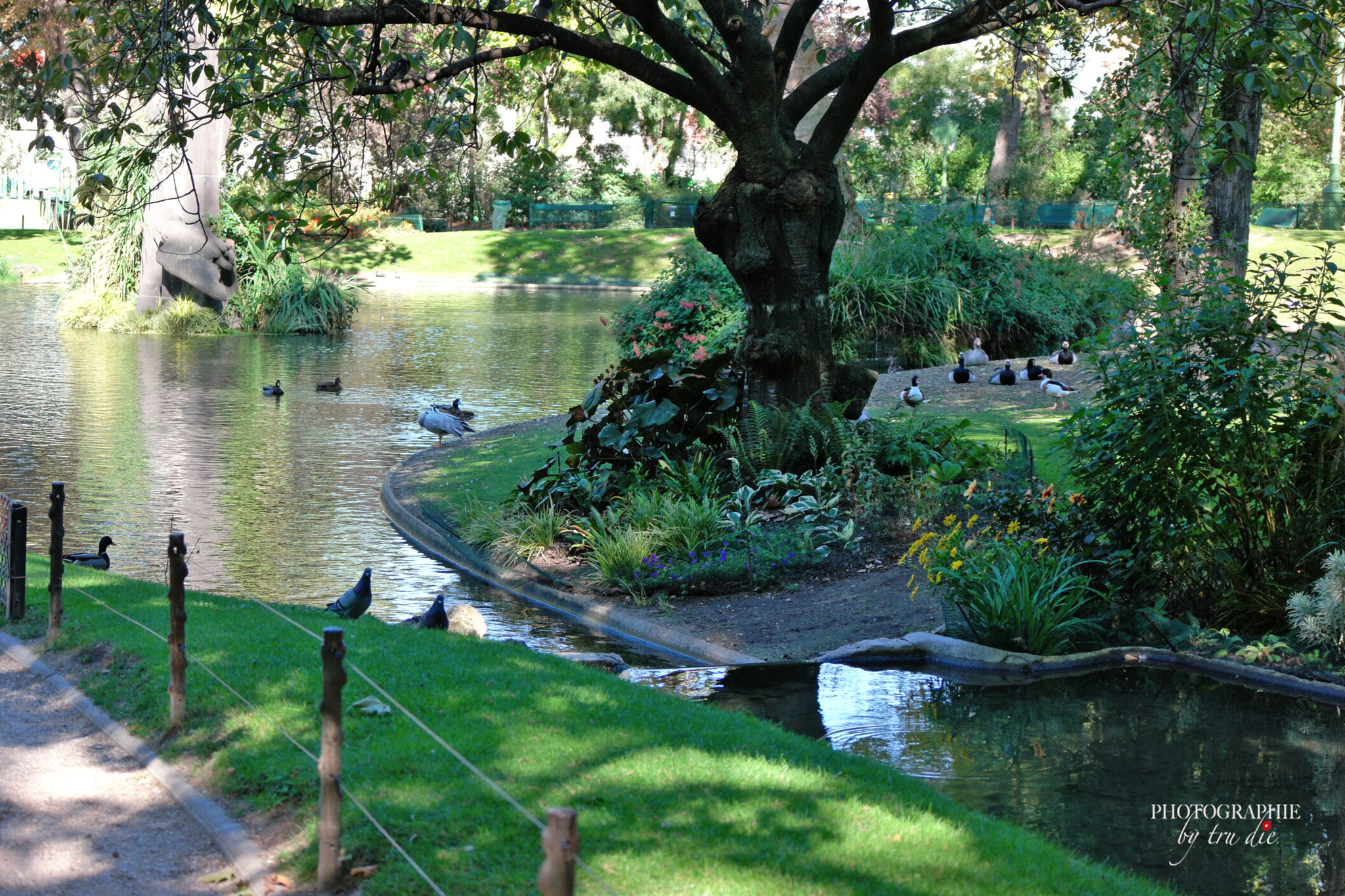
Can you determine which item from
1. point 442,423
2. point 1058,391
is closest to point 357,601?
point 442,423

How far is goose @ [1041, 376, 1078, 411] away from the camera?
15180 millimetres

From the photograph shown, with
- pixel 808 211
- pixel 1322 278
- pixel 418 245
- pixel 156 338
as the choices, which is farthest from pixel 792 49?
pixel 418 245

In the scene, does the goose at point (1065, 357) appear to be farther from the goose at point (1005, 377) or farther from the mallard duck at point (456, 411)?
the mallard duck at point (456, 411)

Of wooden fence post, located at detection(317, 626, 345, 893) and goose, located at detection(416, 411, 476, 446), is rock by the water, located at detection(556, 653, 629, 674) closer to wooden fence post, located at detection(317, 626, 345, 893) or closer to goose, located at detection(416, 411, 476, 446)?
wooden fence post, located at detection(317, 626, 345, 893)

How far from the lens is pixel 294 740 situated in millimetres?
4820

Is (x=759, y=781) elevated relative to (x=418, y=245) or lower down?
lower down

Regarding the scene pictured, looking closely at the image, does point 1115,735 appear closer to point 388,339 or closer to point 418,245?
point 388,339

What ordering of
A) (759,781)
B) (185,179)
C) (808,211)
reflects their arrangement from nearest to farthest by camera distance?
(759,781), (808,211), (185,179)

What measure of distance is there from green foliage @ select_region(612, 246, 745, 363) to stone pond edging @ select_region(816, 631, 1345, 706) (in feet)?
30.8

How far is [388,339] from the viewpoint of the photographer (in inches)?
1110

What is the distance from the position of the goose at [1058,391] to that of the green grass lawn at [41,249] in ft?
127

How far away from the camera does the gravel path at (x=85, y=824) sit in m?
4.46

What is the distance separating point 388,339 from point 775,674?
21.9m

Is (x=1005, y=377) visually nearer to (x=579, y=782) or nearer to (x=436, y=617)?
(x=436, y=617)
